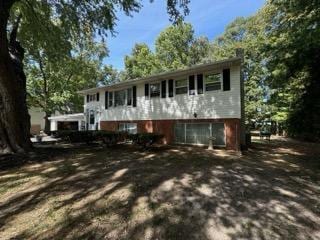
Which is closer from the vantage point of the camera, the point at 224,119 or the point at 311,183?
the point at 311,183

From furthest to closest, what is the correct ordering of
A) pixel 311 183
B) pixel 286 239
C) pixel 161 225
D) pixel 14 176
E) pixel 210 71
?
pixel 210 71
pixel 14 176
pixel 311 183
pixel 161 225
pixel 286 239

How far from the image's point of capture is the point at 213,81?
47.3ft

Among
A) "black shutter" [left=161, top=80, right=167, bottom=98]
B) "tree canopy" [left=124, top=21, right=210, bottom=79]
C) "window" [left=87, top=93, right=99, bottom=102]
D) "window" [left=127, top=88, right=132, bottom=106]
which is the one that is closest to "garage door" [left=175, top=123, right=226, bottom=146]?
"black shutter" [left=161, top=80, right=167, bottom=98]

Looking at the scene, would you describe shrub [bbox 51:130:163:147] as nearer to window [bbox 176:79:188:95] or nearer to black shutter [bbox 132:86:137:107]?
black shutter [bbox 132:86:137:107]

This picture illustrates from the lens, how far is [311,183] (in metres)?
7.71

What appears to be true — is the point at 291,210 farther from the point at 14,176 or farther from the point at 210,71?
the point at 210,71

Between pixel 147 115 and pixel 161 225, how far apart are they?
13.0 m

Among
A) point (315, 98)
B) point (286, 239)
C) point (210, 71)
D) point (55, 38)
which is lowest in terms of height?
point (286, 239)

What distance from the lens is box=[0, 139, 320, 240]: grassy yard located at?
4863 mm

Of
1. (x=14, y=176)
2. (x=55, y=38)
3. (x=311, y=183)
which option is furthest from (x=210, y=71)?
(x=14, y=176)

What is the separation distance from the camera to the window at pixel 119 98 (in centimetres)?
1978

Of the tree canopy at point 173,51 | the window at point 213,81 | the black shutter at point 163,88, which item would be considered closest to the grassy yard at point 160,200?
the window at point 213,81

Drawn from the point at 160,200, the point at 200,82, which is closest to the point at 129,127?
the point at 200,82

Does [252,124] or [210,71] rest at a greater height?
[210,71]
